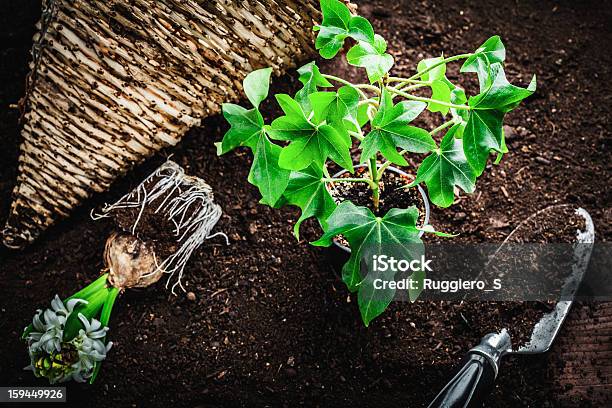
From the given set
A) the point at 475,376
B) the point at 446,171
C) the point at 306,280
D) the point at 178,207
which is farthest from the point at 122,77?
the point at 475,376

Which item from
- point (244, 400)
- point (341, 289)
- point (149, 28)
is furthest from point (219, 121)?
point (244, 400)

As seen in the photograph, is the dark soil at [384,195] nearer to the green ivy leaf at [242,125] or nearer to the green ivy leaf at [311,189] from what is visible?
the green ivy leaf at [311,189]

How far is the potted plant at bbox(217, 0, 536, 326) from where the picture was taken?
0.90m

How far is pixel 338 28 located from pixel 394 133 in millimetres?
217

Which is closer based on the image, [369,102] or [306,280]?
[369,102]

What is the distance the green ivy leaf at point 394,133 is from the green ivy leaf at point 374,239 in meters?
0.10

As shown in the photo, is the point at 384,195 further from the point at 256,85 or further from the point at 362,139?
the point at 256,85

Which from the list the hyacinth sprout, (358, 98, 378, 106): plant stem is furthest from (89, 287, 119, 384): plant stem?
(358, 98, 378, 106): plant stem

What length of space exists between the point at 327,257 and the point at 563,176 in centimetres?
68

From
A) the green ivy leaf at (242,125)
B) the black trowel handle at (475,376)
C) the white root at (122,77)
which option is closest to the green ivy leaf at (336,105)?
the green ivy leaf at (242,125)

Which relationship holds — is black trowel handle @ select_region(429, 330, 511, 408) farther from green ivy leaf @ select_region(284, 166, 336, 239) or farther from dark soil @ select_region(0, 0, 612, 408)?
green ivy leaf @ select_region(284, 166, 336, 239)

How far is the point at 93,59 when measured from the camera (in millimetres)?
1257

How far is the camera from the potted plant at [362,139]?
35.3 inches

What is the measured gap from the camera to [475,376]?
45.1 inches
